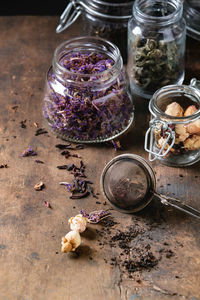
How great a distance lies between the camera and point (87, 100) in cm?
198

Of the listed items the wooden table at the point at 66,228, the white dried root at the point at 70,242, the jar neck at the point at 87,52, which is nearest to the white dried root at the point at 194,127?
the wooden table at the point at 66,228

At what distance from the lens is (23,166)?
78.7 inches

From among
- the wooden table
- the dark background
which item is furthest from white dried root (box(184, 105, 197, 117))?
the dark background

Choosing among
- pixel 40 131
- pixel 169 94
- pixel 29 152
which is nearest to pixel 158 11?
pixel 169 94

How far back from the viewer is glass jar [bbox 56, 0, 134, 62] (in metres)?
2.31

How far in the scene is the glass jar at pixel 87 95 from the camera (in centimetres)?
198

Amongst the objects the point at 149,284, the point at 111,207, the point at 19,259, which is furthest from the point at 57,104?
the point at 149,284

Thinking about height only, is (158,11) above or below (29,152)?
above

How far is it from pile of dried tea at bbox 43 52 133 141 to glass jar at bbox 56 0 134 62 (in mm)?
248

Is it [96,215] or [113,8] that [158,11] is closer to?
[113,8]

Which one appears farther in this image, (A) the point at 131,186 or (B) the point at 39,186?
(B) the point at 39,186

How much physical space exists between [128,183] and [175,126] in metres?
0.31

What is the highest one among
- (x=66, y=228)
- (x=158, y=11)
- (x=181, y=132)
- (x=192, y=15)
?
(x=158, y=11)

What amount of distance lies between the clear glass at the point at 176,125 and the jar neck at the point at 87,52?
220mm
